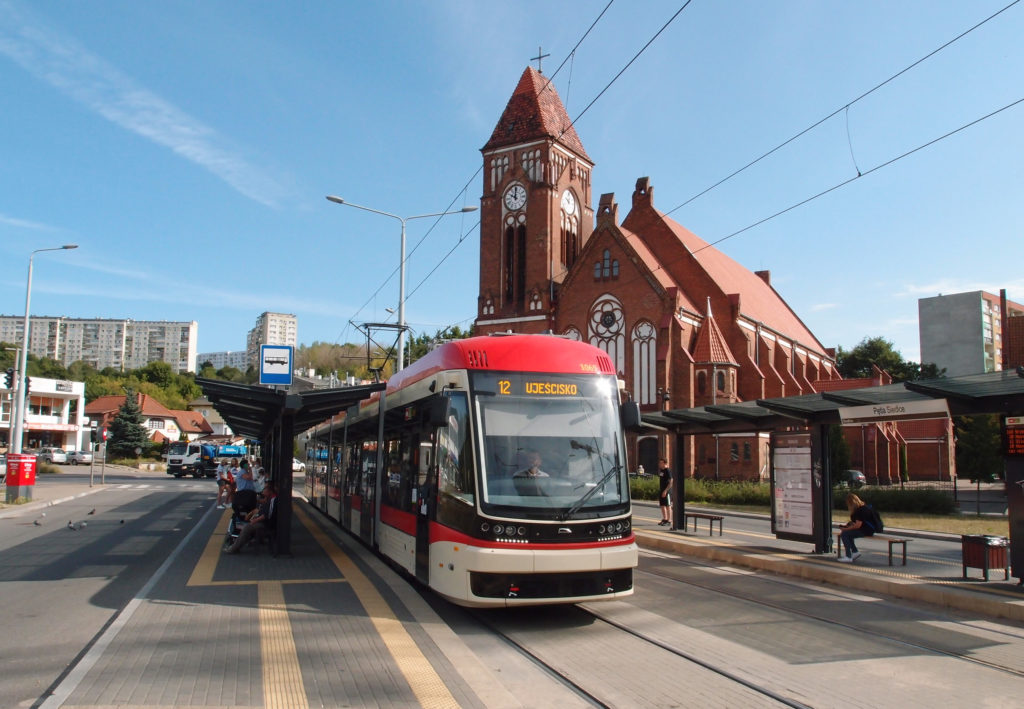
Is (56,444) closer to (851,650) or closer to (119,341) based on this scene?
(851,650)

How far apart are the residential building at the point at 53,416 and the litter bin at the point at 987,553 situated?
7476cm

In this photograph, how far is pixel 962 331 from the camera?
84625mm

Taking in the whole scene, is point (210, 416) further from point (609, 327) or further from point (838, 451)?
point (838, 451)

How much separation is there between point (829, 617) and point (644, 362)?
38.7m

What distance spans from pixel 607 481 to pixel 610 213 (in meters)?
42.5

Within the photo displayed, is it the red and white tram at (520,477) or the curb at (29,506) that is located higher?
the red and white tram at (520,477)

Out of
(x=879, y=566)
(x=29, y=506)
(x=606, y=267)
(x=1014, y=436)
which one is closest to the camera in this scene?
(x=1014, y=436)

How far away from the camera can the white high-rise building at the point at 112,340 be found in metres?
176

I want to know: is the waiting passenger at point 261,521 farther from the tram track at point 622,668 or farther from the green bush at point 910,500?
the green bush at point 910,500

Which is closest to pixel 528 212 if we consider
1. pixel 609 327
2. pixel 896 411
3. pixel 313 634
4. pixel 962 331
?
pixel 609 327

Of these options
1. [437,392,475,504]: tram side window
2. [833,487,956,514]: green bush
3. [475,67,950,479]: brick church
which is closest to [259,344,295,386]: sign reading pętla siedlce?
[437,392,475,504]: tram side window

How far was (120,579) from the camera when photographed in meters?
11.1

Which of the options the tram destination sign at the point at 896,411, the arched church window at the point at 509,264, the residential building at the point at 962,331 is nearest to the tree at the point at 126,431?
the arched church window at the point at 509,264

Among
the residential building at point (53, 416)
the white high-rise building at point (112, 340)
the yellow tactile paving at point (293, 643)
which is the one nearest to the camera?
the yellow tactile paving at point (293, 643)
